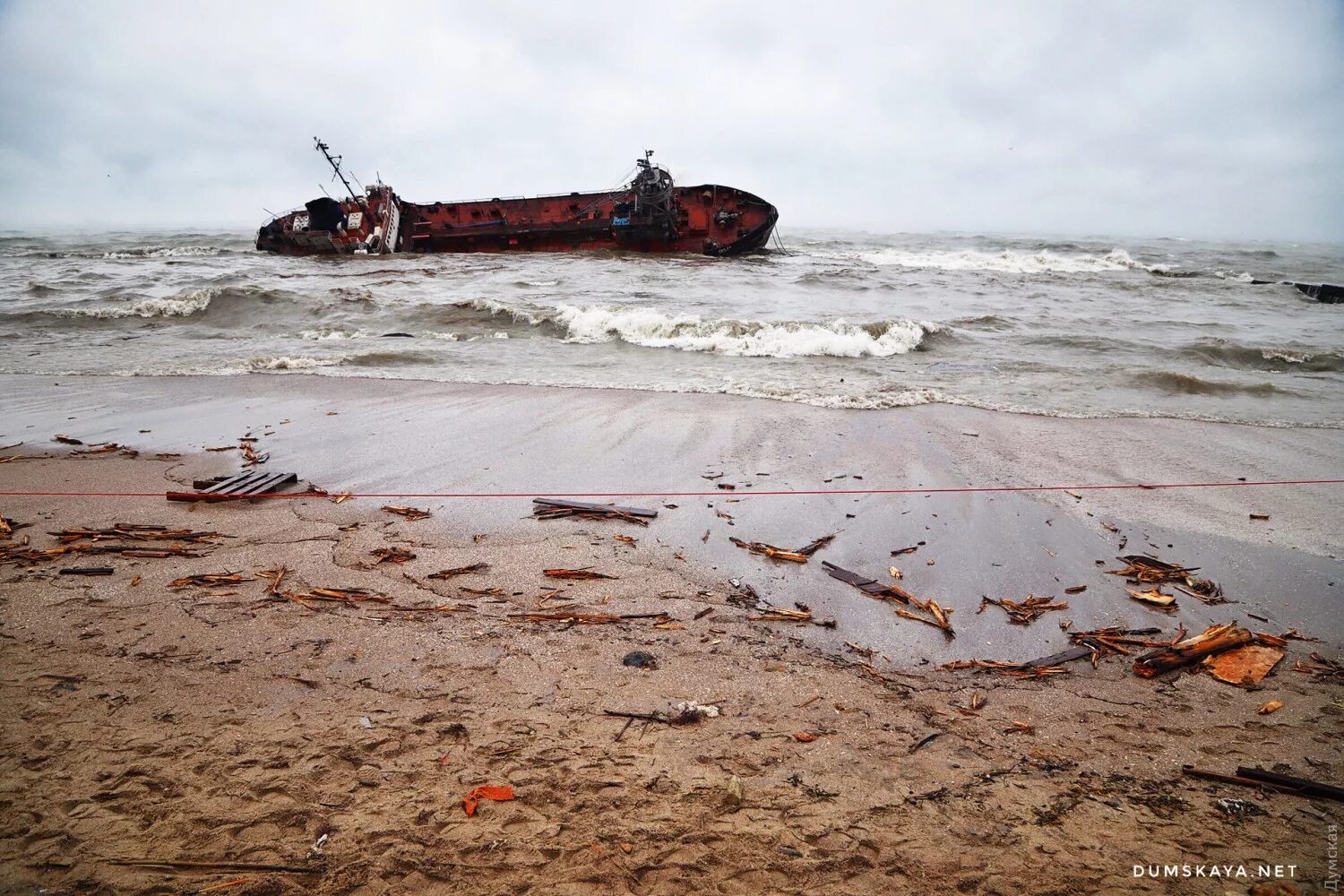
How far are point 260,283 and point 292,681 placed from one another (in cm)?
1803

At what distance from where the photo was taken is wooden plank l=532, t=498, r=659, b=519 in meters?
4.40

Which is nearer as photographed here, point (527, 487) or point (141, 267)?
point (527, 487)

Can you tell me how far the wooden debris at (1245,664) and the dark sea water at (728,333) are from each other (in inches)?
176

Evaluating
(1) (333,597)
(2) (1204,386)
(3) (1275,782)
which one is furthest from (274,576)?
(2) (1204,386)

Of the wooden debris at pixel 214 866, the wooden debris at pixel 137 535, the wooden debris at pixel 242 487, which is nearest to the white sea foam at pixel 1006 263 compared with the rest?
the wooden debris at pixel 242 487

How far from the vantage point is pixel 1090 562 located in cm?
396

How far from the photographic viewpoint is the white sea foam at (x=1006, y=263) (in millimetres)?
27359

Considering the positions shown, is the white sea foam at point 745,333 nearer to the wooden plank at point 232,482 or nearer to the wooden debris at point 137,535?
the wooden plank at point 232,482

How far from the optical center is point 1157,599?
11.5 feet

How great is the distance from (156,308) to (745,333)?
13084mm

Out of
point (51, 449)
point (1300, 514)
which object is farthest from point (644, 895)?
point (51, 449)

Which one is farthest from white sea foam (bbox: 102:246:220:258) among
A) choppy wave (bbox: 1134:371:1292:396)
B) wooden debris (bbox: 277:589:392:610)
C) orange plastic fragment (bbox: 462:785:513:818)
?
choppy wave (bbox: 1134:371:1292:396)

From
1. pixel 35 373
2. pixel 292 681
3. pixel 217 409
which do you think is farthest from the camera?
pixel 35 373

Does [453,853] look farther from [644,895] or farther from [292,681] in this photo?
[292,681]
